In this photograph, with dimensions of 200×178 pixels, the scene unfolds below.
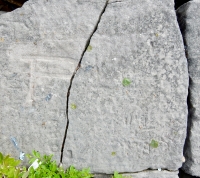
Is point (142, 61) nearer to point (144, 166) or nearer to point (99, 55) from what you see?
point (99, 55)

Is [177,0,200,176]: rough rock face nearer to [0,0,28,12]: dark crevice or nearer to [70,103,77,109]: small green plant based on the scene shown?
[70,103,77,109]: small green plant

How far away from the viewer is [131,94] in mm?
1178

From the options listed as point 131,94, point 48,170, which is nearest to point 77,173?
point 48,170

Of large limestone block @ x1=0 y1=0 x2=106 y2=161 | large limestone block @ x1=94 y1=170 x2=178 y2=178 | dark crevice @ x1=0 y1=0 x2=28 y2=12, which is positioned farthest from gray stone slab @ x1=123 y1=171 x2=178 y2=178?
dark crevice @ x1=0 y1=0 x2=28 y2=12

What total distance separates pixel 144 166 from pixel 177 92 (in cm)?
37

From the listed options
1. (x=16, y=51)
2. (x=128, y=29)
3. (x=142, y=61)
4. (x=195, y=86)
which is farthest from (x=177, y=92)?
(x=16, y=51)

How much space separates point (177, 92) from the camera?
3.84 ft

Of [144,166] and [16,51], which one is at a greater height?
[16,51]

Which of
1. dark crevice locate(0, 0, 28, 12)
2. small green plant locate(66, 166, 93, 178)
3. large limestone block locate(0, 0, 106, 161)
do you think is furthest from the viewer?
dark crevice locate(0, 0, 28, 12)

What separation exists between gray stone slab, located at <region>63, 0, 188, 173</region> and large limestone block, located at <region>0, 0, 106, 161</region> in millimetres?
51

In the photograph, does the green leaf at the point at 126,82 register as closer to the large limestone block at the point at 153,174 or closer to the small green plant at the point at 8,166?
the large limestone block at the point at 153,174

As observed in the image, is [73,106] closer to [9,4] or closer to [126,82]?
[126,82]

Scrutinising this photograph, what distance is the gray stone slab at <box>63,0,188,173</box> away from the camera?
1119mm

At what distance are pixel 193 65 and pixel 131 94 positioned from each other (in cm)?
28
